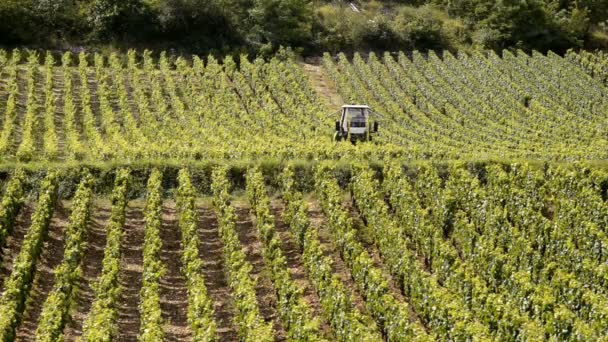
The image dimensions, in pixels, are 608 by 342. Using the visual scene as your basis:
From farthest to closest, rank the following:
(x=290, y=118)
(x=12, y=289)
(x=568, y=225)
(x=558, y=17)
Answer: (x=558, y=17), (x=290, y=118), (x=568, y=225), (x=12, y=289)

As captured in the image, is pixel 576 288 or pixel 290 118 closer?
pixel 576 288

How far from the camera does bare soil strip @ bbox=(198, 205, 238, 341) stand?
58.6 ft

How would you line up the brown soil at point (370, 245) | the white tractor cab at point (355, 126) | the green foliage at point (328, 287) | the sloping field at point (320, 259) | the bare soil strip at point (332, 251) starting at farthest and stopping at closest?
the white tractor cab at point (355, 126) < the brown soil at point (370, 245) < the bare soil strip at point (332, 251) < the sloping field at point (320, 259) < the green foliage at point (328, 287)

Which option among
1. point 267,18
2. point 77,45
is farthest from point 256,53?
point 77,45

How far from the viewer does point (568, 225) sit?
2194 cm

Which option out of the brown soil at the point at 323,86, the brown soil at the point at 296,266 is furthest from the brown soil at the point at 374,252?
the brown soil at the point at 323,86

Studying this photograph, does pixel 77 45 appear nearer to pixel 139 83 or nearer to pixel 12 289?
pixel 139 83

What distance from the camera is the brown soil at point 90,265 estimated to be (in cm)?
1783

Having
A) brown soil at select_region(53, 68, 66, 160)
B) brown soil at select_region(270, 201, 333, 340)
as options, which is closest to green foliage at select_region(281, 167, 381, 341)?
brown soil at select_region(270, 201, 333, 340)

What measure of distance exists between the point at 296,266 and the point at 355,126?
43.2 ft

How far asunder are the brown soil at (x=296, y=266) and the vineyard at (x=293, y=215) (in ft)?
0.22

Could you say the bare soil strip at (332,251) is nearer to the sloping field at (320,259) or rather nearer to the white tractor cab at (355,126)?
the sloping field at (320,259)

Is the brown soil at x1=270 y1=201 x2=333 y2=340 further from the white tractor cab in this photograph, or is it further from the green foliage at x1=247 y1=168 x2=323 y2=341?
the white tractor cab

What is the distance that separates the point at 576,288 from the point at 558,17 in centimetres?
4394
